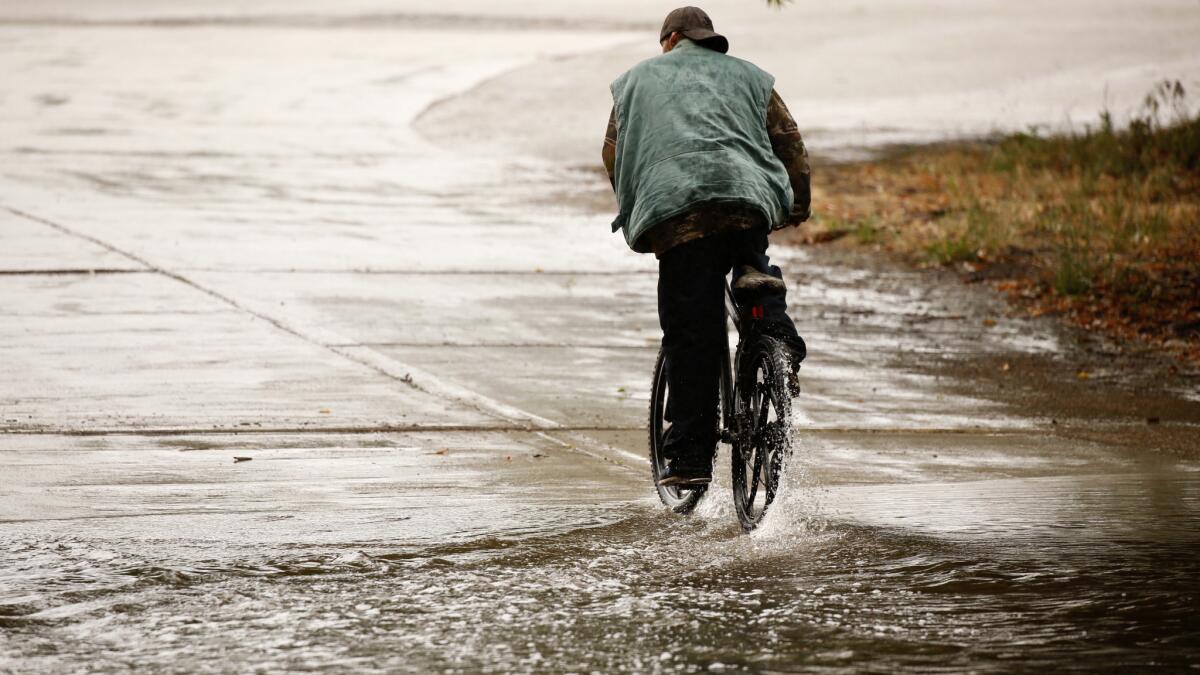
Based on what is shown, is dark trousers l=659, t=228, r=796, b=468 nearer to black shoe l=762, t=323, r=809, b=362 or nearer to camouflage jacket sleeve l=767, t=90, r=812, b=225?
black shoe l=762, t=323, r=809, b=362

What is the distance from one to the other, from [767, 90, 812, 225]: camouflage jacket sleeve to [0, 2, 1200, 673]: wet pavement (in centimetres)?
119

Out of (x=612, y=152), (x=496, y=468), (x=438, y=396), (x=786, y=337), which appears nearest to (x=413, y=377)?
(x=438, y=396)

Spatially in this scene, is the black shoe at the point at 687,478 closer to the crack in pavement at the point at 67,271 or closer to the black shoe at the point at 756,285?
the black shoe at the point at 756,285

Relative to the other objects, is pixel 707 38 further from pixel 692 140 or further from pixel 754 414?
pixel 754 414

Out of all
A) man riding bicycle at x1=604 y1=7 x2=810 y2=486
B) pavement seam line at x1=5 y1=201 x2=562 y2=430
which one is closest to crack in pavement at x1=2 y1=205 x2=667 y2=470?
pavement seam line at x1=5 y1=201 x2=562 y2=430

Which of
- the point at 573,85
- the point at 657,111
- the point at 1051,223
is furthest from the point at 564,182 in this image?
the point at 657,111

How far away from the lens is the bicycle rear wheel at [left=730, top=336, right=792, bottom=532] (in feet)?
19.8

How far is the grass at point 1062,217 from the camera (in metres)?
12.2

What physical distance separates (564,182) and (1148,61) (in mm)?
15245

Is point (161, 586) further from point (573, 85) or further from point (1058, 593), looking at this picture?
point (573, 85)

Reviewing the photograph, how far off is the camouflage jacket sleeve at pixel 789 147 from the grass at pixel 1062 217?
4.98 metres

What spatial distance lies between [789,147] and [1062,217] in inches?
373

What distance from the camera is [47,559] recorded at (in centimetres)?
585

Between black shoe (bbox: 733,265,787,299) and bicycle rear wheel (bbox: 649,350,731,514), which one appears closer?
black shoe (bbox: 733,265,787,299)
